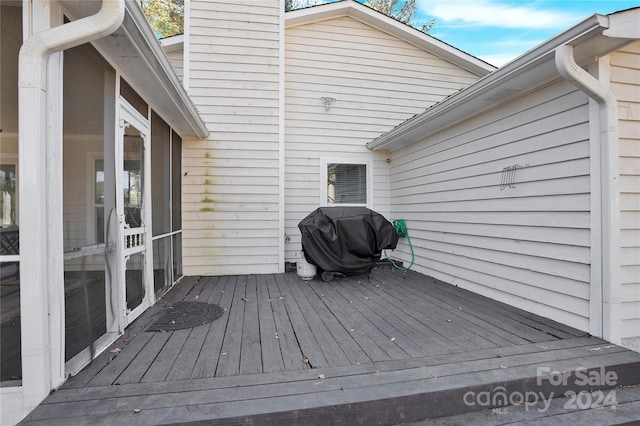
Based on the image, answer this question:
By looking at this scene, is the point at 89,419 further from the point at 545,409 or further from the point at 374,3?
the point at 374,3

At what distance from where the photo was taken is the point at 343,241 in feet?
14.8

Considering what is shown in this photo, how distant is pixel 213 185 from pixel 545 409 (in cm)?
478

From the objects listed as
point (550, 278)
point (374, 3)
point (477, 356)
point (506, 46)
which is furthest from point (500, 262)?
point (374, 3)

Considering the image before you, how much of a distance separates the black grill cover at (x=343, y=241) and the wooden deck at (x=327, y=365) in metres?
1.21

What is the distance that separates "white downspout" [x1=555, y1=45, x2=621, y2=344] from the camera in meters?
2.33

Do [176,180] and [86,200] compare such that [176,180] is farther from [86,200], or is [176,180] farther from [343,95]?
[343,95]

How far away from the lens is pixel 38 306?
1650mm

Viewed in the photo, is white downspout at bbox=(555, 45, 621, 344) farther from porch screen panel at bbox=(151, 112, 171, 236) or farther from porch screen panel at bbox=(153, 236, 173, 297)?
porch screen panel at bbox=(153, 236, 173, 297)

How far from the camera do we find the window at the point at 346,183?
576cm

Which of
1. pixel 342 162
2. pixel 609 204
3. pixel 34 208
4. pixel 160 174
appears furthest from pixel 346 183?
pixel 34 208

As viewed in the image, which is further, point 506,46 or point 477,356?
point 506,46

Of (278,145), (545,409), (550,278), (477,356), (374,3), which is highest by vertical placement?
(374,3)

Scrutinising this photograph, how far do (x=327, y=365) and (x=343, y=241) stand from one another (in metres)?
2.56

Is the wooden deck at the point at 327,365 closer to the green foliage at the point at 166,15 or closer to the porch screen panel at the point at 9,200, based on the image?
the porch screen panel at the point at 9,200
